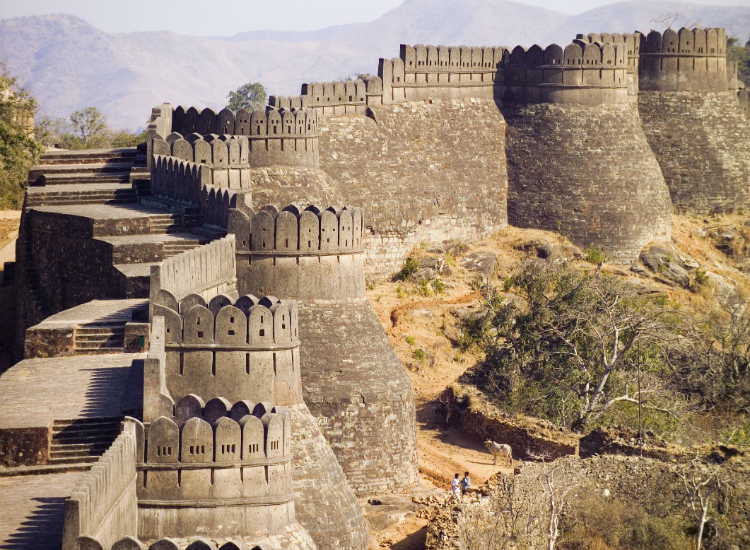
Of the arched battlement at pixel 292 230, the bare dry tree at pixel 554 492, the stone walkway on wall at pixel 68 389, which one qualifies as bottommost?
the bare dry tree at pixel 554 492

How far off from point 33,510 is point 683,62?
33981 millimetres

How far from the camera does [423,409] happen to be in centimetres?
3466

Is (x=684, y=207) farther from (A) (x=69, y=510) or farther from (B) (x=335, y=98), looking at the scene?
(A) (x=69, y=510)

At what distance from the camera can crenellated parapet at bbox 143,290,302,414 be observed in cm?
2252

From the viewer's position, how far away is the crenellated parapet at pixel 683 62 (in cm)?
4622

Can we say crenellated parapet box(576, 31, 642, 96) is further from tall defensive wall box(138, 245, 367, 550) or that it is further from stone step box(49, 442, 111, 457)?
stone step box(49, 442, 111, 457)

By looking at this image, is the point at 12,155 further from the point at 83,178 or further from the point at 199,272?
the point at 199,272

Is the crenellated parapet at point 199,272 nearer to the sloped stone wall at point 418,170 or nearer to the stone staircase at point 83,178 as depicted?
the stone staircase at point 83,178

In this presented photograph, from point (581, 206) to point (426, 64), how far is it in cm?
638

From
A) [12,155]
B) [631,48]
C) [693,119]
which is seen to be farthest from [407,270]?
[12,155]

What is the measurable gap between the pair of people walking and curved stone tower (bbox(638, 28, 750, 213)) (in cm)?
2058

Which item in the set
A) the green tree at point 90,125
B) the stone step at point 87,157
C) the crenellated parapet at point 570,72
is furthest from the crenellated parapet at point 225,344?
the green tree at point 90,125

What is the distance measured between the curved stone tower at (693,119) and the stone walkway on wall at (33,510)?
31.5m

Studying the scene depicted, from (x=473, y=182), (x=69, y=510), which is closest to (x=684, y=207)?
(x=473, y=182)
